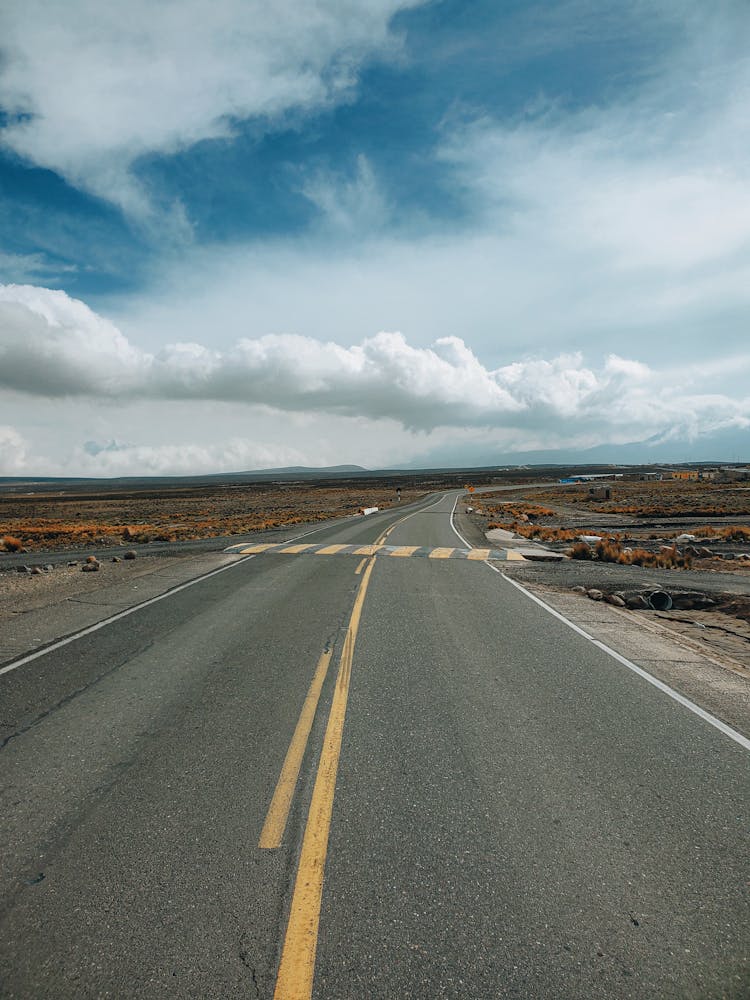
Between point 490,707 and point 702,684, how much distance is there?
2970 mm

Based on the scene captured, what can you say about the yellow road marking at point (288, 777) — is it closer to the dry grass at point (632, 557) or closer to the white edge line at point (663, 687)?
the white edge line at point (663, 687)

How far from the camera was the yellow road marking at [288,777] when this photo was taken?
3.54 metres

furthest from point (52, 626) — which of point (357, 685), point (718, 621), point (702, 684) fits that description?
point (718, 621)

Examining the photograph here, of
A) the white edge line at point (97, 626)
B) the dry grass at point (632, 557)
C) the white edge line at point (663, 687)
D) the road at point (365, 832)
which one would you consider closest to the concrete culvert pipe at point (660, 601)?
the white edge line at point (663, 687)

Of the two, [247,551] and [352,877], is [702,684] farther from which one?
[247,551]

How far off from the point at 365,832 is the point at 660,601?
10378 mm

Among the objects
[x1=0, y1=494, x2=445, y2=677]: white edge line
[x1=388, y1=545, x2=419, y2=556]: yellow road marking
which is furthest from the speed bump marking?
[x1=0, y1=494, x2=445, y2=677]: white edge line

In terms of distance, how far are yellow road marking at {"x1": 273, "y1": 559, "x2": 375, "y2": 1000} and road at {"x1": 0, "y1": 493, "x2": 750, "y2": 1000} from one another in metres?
0.01

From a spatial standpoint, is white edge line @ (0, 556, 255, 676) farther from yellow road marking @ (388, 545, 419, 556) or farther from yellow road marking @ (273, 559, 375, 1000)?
yellow road marking @ (388, 545, 419, 556)

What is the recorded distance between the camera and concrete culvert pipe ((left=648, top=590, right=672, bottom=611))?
462 inches

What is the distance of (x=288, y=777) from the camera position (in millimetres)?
4242

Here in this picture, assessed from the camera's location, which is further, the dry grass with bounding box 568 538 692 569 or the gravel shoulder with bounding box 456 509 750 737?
the dry grass with bounding box 568 538 692 569

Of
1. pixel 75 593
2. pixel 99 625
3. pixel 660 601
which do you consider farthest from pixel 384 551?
pixel 99 625

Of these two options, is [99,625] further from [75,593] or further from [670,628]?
[670,628]
